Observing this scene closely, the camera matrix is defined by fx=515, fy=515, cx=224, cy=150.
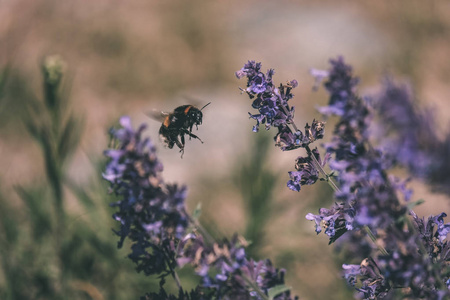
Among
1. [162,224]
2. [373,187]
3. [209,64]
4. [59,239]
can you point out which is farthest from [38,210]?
[209,64]

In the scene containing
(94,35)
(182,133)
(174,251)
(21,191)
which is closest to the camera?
(174,251)

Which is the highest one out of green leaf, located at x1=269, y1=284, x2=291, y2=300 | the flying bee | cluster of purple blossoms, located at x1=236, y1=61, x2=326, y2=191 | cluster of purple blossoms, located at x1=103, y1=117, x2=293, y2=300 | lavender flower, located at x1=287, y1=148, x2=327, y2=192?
the flying bee

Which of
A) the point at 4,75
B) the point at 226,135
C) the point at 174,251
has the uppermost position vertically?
the point at 226,135

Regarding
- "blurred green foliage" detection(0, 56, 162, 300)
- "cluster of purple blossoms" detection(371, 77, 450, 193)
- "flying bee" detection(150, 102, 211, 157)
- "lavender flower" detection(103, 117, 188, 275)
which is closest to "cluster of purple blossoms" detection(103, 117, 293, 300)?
"lavender flower" detection(103, 117, 188, 275)

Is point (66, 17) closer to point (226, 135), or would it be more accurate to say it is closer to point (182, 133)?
point (226, 135)

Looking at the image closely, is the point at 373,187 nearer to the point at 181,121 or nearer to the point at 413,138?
the point at 413,138

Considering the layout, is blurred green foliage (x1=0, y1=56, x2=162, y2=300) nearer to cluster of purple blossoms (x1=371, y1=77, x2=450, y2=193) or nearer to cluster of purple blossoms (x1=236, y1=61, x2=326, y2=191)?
cluster of purple blossoms (x1=236, y1=61, x2=326, y2=191)

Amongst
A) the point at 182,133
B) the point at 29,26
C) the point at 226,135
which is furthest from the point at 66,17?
the point at 182,133
